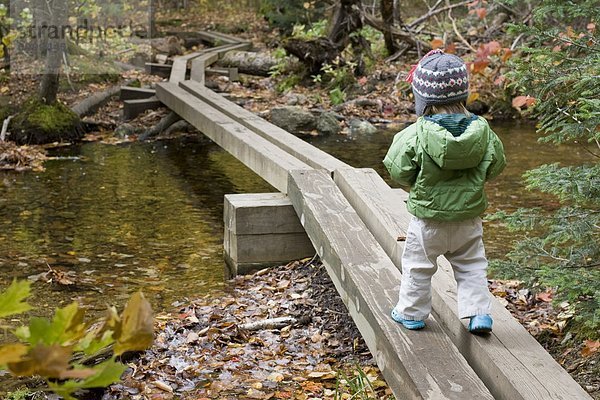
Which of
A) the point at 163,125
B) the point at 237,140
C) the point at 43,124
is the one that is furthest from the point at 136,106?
the point at 237,140

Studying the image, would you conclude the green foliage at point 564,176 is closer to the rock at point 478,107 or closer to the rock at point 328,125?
the rock at point 328,125

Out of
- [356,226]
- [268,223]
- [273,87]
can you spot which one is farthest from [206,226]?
[273,87]

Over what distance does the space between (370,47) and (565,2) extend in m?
13.5

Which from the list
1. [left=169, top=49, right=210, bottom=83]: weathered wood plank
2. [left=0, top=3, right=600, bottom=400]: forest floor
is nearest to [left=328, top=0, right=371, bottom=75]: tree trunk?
[left=169, top=49, right=210, bottom=83]: weathered wood plank

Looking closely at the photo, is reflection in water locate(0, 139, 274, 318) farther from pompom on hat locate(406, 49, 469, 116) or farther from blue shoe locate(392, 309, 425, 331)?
pompom on hat locate(406, 49, 469, 116)

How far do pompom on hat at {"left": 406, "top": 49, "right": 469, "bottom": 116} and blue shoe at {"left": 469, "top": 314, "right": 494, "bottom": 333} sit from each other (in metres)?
0.95

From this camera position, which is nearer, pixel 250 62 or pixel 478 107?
pixel 478 107

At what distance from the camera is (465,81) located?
3500mm

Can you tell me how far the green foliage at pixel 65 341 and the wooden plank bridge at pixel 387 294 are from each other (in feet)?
7.29

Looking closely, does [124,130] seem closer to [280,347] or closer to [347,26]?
[347,26]

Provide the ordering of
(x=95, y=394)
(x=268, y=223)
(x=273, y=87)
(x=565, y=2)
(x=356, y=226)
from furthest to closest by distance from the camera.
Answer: (x=273, y=87) < (x=268, y=223) < (x=356, y=226) < (x=95, y=394) < (x=565, y=2)

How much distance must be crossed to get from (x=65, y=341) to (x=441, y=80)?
106 inches

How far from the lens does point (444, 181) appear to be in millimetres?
3584

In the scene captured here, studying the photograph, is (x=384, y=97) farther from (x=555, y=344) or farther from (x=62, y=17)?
(x=555, y=344)
